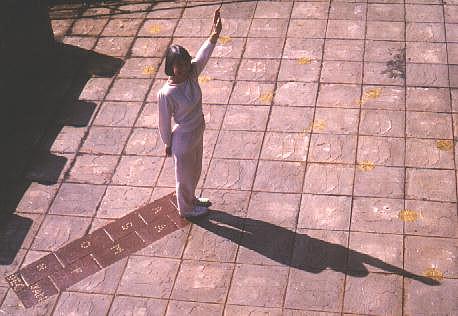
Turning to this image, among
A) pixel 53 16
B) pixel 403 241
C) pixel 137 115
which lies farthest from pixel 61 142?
pixel 403 241

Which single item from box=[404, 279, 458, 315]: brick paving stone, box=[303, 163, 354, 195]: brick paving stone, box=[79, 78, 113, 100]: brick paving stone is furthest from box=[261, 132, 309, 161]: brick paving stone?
box=[79, 78, 113, 100]: brick paving stone

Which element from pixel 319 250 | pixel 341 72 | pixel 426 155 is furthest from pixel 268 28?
pixel 319 250

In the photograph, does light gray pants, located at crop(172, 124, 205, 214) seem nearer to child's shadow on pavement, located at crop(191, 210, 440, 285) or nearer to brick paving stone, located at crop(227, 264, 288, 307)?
child's shadow on pavement, located at crop(191, 210, 440, 285)

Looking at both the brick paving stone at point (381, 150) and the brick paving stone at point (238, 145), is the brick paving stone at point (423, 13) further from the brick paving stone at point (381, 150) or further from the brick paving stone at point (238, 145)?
the brick paving stone at point (238, 145)

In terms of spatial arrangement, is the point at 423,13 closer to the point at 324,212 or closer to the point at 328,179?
the point at 328,179

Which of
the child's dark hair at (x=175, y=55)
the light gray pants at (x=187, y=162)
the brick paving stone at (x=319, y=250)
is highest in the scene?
the child's dark hair at (x=175, y=55)

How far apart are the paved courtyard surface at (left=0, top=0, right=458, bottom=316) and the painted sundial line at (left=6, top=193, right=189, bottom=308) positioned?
0.33ft

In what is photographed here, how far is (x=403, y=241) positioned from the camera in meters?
6.58

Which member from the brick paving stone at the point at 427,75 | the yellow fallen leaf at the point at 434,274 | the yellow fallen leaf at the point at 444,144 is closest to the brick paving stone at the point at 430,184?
the yellow fallen leaf at the point at 444,144

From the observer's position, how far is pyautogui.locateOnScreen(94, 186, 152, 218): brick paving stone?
7219mm

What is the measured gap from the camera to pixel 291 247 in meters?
6.64

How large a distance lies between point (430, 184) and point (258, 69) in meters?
2.86

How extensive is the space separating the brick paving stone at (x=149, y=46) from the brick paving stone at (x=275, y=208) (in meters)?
3.14

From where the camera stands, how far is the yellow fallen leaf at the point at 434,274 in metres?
6.24
